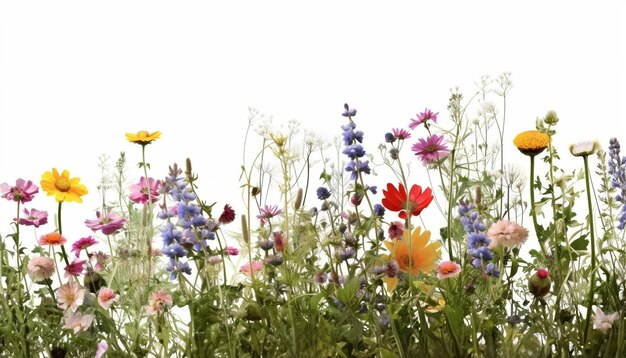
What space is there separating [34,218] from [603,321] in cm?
175

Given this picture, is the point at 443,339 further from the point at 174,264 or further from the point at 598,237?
the point at 174,264

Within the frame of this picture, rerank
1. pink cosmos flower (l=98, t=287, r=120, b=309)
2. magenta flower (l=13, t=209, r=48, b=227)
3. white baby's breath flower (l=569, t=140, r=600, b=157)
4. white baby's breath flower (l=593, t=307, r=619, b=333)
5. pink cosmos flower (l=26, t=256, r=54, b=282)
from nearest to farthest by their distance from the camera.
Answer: white baby's breath flower (l=569, t=140, r=600, b=157) → white baby's breath flower (l=593, t=307, r=619, b=333) → pink cosmos flower (l=98, t=287, r=120, b=309) → pink cosmos flower (l=26, t=256, r=54, b=282) → magenta flower (l=13, t=209, r=48, b=227)

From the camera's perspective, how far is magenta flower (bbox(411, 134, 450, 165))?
2.71m

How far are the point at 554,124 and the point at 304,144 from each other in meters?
0.72

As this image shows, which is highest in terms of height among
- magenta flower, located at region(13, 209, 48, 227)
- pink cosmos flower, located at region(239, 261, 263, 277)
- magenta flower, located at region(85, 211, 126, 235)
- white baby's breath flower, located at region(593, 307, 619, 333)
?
magenta flower, located at region(13, 209, 48, 227)

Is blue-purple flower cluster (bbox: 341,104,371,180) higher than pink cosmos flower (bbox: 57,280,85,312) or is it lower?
higher

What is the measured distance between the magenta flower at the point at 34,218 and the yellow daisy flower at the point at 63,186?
186mm

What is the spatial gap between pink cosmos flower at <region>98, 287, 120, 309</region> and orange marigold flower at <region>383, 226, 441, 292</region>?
0.76 meters

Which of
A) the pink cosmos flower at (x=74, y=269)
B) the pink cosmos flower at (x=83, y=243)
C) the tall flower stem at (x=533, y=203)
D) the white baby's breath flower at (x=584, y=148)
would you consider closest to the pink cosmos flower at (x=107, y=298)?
the pink cosmos flower at (x=74, y=269)

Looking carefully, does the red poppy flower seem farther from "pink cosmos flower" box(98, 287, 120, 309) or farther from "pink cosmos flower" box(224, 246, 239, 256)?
"pink cosmos flower" box(98, 287, 120, 309)

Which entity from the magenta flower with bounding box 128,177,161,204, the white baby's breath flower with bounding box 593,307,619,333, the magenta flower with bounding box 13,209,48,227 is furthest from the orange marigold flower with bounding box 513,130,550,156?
the magenta flower with bounding box 13,209,48,227

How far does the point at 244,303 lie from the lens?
260 centimetres

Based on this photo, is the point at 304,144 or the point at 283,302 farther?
the point at 304,144

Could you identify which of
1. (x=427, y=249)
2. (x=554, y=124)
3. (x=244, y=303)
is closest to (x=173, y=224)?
(x=244, y=303)
